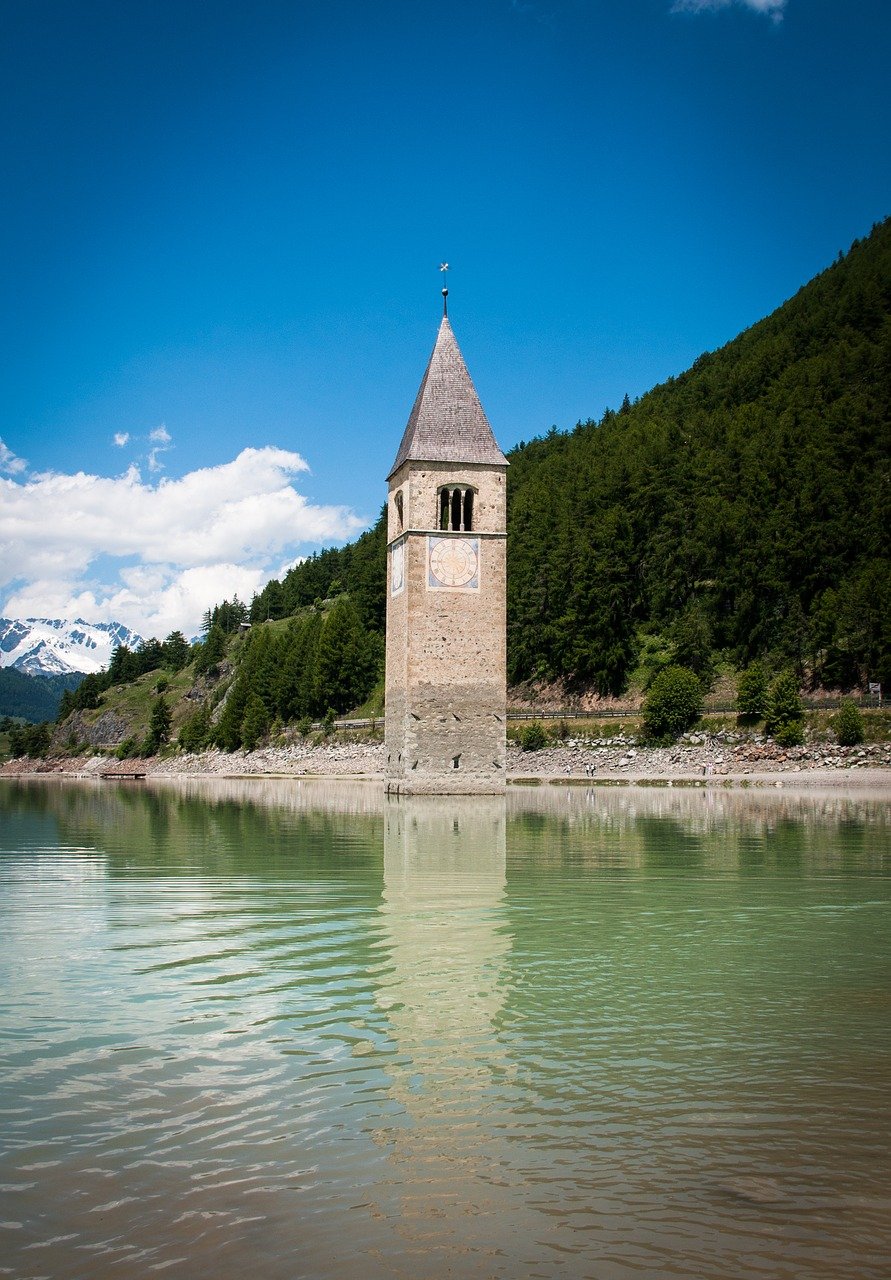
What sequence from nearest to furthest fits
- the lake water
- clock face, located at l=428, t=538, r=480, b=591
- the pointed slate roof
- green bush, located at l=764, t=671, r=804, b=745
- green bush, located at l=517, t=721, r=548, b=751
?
the lake water, clock face, located at l=428, t=538, r=480, b=591, the pointed slate roof, green bush, located at l=764, t=671, r=804, b=745, green bush, located at l=517, t=721, r=548, b=751

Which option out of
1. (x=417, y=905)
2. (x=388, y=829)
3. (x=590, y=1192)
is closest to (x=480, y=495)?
(x=388, y=829)

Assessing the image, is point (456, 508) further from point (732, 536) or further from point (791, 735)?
point (732, 536)

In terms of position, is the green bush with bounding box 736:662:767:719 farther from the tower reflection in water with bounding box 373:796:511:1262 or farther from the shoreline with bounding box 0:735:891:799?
the tower reflection in water with bounding box 373:796:511:1262

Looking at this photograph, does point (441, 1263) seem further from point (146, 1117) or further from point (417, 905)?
point (417, 905)

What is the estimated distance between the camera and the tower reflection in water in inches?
207

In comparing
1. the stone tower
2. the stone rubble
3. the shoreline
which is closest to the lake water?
the stone tower

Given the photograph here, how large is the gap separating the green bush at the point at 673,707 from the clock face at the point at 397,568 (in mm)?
18860

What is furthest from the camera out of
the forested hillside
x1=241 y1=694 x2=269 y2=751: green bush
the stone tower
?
x1=241 y1=694 x2=269 y2=751: green bush

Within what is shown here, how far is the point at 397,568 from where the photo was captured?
44219 mm

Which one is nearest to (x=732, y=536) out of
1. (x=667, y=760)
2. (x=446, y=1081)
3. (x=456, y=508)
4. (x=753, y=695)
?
(x=753, y=695)

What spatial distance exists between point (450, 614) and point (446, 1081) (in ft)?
116

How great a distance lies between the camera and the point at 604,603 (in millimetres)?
72938

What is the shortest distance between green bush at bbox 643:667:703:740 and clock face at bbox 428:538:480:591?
19307 mm

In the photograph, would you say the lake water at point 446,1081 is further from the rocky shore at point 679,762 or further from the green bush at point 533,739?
the green bush at point 533,739
